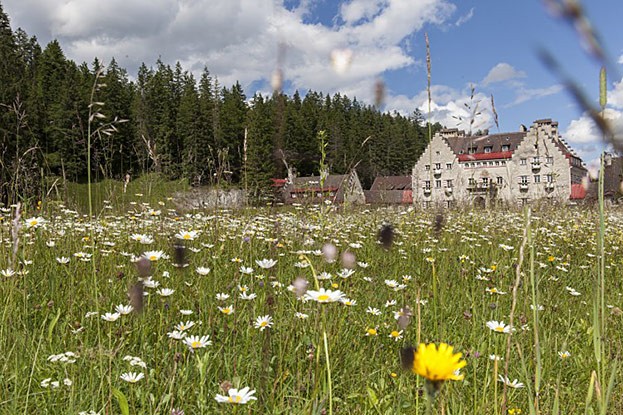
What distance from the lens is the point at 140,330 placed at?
1888mm

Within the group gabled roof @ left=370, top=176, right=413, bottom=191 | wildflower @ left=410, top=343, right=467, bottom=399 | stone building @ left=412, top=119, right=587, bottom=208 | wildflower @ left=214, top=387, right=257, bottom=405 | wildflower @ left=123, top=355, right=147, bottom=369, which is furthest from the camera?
gabled roof @ left=370, top=176, right=413, bottom=191

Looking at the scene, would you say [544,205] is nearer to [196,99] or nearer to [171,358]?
[171,358]

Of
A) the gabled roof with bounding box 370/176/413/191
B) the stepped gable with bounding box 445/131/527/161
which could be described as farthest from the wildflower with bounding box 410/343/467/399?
the gabled roof with bounding box 370/176/413/191

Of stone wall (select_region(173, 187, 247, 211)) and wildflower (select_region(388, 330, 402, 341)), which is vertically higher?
stone wall (select_region(173, 187, 247, 211))

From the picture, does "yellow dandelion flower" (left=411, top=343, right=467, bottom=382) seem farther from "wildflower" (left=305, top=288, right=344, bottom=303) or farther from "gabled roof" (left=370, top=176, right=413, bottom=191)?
"gabled roof" (left=370, top=176, right=413, bottom=191)

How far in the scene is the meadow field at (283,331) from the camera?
128 centimetres

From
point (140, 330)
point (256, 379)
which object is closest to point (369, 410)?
point (256, 379)

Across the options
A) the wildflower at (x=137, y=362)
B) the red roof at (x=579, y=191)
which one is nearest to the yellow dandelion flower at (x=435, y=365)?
the red roof at (x=579, y=191)

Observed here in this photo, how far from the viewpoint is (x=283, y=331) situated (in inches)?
75.5

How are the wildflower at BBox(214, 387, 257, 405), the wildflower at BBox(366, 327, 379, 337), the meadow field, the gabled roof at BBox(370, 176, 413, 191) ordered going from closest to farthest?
1. the wildflower at BBox(214, 387, 257, 405)
2. the meadow field
3. the wildflower at BBox(366, 327, 379, 337)
4. the gabled roof at BBox(370, 176, 413, 191)

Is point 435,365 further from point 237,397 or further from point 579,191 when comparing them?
point 579,191

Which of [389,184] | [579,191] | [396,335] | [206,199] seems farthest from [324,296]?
[579,191]

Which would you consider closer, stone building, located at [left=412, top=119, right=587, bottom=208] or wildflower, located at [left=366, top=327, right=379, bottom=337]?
stone building, located at [left=412, top=119, right=587, bottom=208]

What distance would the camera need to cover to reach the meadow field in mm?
1279
